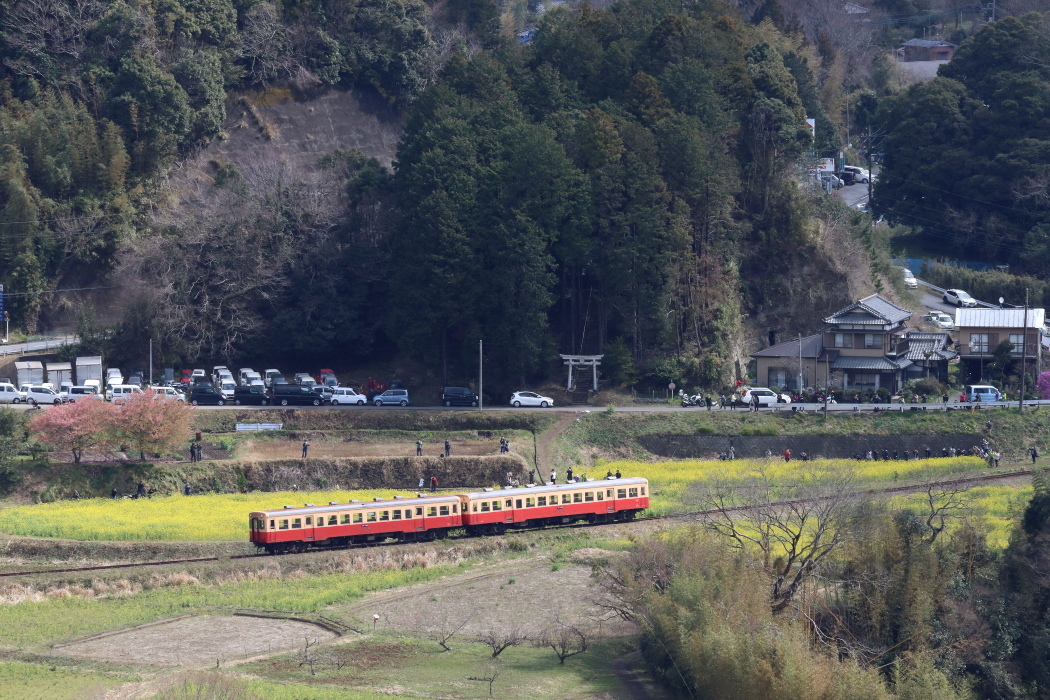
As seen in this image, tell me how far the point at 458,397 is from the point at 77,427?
65.1ft

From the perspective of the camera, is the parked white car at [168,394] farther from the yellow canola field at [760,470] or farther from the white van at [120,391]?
the yellow canola field at [760,470]

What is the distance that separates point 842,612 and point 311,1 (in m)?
67.8

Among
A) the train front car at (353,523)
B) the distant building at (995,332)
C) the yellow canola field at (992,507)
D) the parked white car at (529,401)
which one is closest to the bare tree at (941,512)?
the yellow canola field at (992,507)

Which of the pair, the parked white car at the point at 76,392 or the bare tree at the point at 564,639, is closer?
the bare tree at the point at 564,639

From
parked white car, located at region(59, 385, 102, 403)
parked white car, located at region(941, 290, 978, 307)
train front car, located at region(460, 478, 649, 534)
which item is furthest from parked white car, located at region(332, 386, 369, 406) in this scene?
parked white car, located at region(941, 290, 978, 307)

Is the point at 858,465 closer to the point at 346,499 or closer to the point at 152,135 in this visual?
the point at 346,499

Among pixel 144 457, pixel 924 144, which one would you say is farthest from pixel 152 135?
pixel 924 144

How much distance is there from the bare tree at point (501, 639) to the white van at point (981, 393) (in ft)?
123

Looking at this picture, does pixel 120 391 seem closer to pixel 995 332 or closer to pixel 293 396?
pixel 293 396

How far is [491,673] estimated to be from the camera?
127 ft

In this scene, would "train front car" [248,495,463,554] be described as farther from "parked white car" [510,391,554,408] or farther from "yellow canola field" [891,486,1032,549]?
"parked white car" [510,391,554,408]

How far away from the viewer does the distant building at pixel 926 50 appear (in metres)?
128

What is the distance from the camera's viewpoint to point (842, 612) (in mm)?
41969

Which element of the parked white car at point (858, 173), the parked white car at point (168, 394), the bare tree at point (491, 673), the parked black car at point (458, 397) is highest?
the parked white car at point (858, 173)
